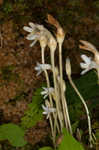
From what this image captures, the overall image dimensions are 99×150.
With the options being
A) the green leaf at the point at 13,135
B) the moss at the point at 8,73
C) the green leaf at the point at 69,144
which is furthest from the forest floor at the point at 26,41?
the green leaf at the point at 69,144

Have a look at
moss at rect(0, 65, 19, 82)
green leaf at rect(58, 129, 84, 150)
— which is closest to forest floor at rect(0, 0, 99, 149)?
moss at rect(0, 65, 19, 82)

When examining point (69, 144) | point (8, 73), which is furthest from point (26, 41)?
point (69, 144)

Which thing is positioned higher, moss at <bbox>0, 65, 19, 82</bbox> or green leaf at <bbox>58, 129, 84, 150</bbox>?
moss at <bbox>0, 65, 19, 82</bbox>

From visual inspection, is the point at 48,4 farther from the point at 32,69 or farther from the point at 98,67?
the point at 98,67

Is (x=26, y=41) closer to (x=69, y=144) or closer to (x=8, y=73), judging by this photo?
(x=8, y=73)

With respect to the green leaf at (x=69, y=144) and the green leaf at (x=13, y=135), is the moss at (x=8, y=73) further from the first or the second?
the green leaf at (x=69, y=144)

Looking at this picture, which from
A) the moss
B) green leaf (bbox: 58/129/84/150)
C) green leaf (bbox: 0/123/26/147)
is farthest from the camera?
the moss

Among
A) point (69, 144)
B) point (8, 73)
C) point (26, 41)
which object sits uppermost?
point (26, 41)

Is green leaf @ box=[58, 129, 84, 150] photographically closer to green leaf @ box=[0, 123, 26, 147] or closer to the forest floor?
green leaf @ box=[0, 123, 26, 147]
